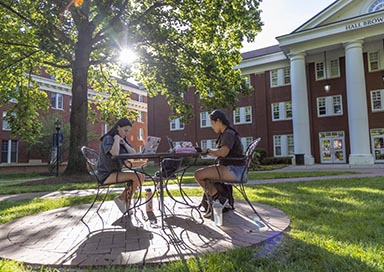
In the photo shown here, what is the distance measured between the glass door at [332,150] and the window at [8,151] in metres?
27.0

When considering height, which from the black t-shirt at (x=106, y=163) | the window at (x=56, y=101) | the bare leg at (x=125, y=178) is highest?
the window at (x=56, y=101)

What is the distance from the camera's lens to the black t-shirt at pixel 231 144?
3768 mm

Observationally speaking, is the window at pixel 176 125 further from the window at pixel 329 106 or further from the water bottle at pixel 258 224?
the water bottle at pixel 258 224

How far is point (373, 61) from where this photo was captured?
72.7ft

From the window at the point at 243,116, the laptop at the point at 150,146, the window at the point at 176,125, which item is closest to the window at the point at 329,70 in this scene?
the window at the point at 243,116

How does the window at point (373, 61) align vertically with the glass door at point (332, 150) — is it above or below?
above

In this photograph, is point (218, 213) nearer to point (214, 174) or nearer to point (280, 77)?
point (214, 174)

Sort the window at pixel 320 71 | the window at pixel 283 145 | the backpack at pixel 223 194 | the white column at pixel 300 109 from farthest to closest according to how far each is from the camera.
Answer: the window at pixel 283 145 → the window at pixel 320 71 → the white column at pixel 300 109 → the backpack at pixel 223 194

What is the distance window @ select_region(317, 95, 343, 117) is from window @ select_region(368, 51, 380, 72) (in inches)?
126

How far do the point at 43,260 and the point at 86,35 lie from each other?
1145cm

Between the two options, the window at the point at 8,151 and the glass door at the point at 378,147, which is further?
the window at the point at 8,151

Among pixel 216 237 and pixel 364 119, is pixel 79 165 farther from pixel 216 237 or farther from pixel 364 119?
pixel 364 119

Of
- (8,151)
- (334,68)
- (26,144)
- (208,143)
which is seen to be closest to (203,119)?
(208,143)

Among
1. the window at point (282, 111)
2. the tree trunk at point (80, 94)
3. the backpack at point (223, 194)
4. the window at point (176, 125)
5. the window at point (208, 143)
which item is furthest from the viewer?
the window at point (176, 125)
